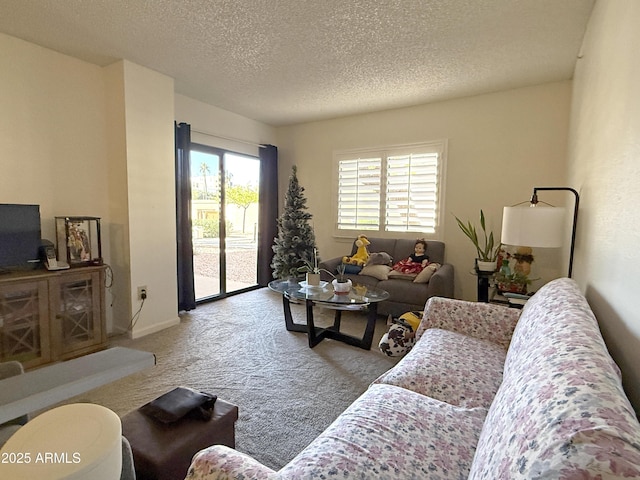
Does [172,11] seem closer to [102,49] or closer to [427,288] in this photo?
[102,49]

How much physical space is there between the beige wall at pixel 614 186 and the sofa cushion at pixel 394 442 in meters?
0.55

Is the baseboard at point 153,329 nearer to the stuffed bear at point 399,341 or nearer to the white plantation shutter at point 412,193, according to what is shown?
the stuffed bear at point 399,341

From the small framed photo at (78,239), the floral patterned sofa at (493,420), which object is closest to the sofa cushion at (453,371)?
the floral patterned sofa at (493,420)

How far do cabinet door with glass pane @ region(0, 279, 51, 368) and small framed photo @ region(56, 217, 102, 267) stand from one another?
0.34 metres

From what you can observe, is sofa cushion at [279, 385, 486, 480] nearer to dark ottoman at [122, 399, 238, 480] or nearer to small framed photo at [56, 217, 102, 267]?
dark ottoman at [122, 399, 238, 480]

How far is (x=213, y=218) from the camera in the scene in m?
4.32

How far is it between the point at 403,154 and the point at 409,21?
6.77 ft

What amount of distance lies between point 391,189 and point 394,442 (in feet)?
12.0

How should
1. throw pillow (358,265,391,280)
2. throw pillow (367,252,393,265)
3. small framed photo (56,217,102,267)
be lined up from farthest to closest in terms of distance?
1. throw pillow (367,252,393,265)
2. throw pillow (358,265,391,280)
3. small framed photo (56,217,102,267)

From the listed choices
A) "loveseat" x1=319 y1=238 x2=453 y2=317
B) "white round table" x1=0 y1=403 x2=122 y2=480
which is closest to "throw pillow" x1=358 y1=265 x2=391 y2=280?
"loveseat" x1=319 y1=238 x2=453 y2=317

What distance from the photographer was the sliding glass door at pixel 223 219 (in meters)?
4.17

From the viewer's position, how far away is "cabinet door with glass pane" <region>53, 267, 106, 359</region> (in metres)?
2.61

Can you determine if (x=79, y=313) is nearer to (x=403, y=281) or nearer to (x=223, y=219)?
(x=223, y=219)

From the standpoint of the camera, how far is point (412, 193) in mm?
4254
